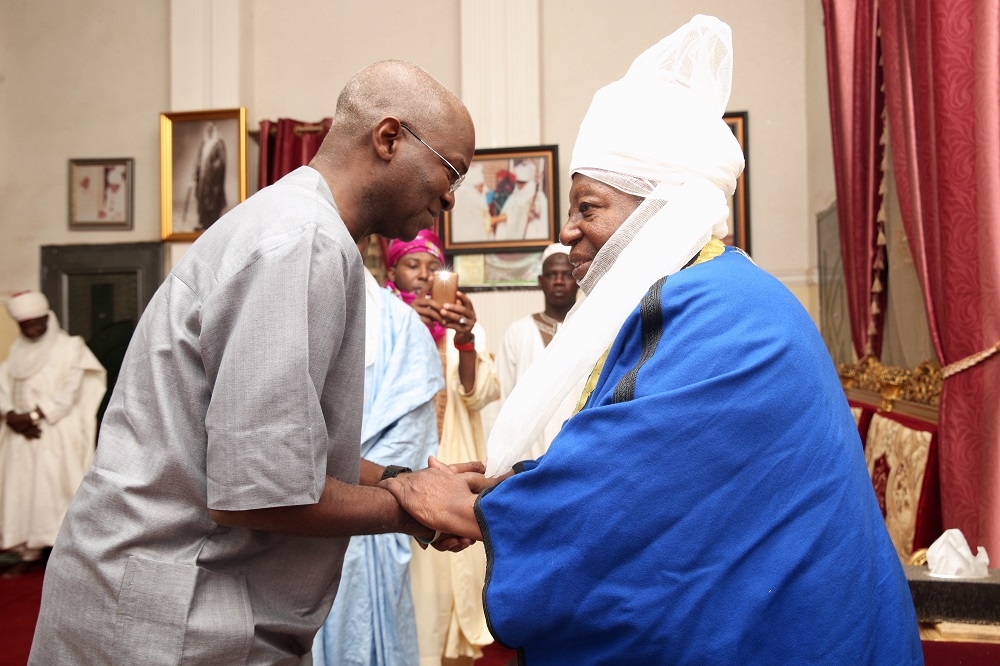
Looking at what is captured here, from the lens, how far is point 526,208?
6.99 meters

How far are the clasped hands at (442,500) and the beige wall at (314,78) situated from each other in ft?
Result: 17.1

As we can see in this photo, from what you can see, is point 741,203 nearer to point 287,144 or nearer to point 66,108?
point 287,144

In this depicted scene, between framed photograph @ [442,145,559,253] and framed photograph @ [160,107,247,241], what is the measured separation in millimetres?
1822

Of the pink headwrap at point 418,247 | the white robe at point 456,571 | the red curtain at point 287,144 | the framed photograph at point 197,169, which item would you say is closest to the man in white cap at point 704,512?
the white robe at point 456,571

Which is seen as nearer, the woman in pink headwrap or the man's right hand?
the man's right hand

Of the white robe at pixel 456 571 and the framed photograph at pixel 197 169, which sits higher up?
the framed photograph at pixel 197 169

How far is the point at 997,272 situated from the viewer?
260cm

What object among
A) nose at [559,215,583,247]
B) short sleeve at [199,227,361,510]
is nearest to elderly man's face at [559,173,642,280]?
nose at [559,215,583,247]

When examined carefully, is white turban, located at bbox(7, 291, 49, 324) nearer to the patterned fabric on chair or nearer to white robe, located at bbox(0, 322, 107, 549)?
white robe, located at bbox(0, 322, 107, 549)

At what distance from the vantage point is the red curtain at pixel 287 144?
7.18 metres

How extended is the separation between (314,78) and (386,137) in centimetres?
624

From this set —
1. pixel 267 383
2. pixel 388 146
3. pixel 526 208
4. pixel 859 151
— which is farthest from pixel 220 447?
pixel 526 208

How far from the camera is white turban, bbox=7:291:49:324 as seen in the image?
260 inches

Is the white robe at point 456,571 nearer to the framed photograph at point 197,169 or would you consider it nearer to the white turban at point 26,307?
the framed photograph at point 197,169
